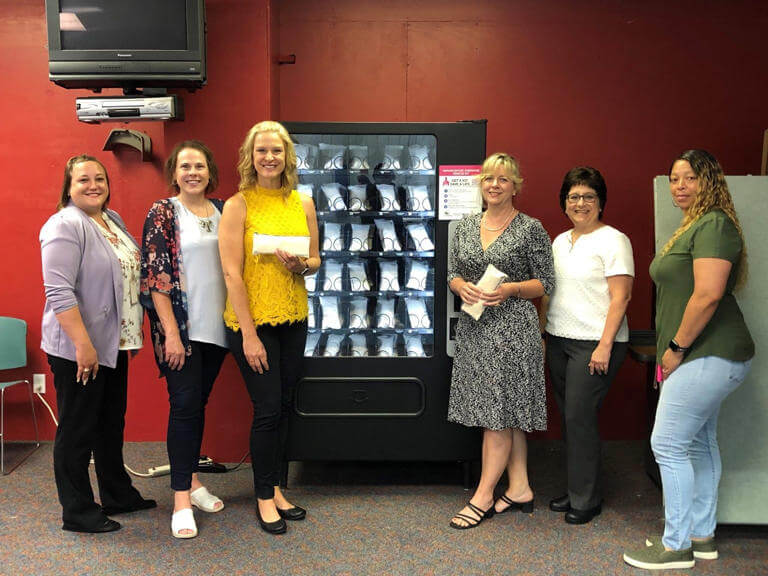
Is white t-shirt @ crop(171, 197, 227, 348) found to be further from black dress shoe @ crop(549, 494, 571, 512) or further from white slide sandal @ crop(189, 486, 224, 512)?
black dress shoe @ crop(549, 494, 571, 512)

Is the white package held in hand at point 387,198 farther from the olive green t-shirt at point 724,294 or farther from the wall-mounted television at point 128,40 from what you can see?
the olive green t-shirt at point 724,294

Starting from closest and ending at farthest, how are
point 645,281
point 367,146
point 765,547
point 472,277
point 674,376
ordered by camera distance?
1. point 674,376
2. point 765,547
3. point 472,277
4. point 367,146
5. point 645,281

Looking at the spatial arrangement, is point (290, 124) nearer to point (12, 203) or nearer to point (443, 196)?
point (443, 196)

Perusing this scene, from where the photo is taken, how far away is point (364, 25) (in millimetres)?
3852

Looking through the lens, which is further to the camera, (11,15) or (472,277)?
(11,15)

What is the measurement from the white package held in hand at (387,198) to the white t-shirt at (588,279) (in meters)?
0.85

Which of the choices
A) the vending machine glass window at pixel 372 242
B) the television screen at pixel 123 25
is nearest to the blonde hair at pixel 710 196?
the vending machine glass window at pixel 372 242

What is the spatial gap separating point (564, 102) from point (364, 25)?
4.14 feet

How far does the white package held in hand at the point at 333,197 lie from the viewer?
128 inches

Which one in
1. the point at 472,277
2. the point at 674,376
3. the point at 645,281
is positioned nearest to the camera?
the point at 674,376

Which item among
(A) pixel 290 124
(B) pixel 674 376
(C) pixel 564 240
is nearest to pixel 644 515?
(B) pixel 674 376

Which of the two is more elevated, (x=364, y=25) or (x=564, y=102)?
(x=364, y=25)

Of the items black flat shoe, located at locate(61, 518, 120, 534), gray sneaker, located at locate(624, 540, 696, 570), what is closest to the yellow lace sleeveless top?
black flat shoe, located at locate(61, 518, 120, 534)

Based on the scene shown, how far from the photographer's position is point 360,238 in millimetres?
3293
